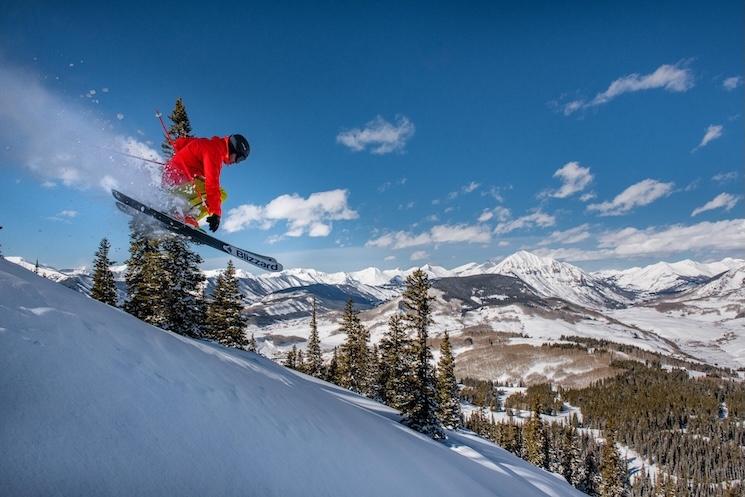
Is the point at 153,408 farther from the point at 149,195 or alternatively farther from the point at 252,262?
the point at 252,262

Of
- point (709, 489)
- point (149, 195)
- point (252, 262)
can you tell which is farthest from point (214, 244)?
point (709, 489)

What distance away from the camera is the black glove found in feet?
27.9

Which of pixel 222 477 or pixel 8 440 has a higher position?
pixel 8 440

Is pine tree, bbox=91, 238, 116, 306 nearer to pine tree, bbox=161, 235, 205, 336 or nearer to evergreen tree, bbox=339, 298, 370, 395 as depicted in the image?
pine tree, bbox=161, 235, 205, 336

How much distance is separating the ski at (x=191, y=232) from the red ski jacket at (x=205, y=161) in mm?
3302

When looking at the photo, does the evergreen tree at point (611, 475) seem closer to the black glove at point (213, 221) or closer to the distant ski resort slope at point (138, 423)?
the distant ski resort slope at point (138, 423)

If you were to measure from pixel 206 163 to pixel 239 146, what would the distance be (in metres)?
0.75

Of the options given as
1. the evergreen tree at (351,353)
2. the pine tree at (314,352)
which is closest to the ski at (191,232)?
the evergreen tree at (351,353)

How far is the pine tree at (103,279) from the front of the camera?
29.1 meters

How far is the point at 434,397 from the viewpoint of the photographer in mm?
25500

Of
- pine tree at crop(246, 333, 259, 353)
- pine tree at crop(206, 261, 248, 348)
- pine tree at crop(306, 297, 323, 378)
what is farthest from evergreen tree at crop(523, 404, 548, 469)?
pine tree at crop(206, 261, 248, 348)

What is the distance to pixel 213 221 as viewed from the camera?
28.4ft

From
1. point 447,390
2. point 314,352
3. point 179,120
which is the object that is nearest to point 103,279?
point 179,120

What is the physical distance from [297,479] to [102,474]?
Answer: 2.42m
